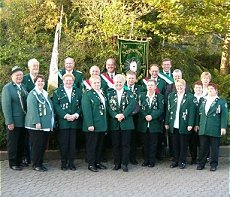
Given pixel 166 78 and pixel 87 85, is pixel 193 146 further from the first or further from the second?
pixel 87 85

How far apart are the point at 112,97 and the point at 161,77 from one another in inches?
49.4

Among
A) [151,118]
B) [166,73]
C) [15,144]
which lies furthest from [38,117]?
[166,73]

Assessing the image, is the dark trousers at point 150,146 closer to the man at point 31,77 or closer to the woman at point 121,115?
the woman at point 121,115

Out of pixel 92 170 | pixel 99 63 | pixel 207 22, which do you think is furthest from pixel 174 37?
pixel 92 170

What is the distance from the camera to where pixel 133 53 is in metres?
9.84

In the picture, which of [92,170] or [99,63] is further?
[99,63]

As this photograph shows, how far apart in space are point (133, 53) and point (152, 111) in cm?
189

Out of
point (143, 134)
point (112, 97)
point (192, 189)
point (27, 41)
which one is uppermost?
point (27, 41)

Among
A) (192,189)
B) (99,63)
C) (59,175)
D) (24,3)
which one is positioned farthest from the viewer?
(24,3)

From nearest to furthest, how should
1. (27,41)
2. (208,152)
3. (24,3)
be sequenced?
(208,152) → (27,41) → (24,3)

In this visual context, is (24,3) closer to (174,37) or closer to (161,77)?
(174,37)

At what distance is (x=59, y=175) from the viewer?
7836mm

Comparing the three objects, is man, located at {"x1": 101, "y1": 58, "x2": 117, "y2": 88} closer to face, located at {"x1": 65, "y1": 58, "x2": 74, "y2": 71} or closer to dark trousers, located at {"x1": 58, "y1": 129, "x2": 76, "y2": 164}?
face, located at {"x1": 65, "y1": 58, "x2": 74, "y2": 71}

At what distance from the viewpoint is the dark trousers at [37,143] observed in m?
7.86
